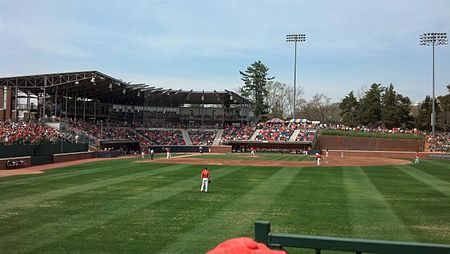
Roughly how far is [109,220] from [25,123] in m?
42.2

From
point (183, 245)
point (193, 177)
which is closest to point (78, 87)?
point (193, 177)

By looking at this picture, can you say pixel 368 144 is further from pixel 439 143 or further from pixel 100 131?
pixel 100 131

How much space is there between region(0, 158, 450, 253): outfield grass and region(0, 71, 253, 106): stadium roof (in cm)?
2939

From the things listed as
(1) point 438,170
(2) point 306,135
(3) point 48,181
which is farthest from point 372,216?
(2) point 306,135

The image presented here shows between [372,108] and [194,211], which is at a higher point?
[372,108]

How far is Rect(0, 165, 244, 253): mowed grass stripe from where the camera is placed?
1219 centimetres

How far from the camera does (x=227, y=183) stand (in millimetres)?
26969

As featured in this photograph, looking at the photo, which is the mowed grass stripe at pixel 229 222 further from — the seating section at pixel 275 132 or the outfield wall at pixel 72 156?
the seating section at pixel 275 132

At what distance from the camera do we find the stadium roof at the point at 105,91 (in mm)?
55281

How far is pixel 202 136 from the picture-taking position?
265 feet

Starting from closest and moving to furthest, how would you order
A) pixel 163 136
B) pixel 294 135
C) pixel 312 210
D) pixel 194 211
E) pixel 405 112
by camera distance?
pixel 194 211 < pixel 312 210 < pixel 294 135 < pixel 163 136 < pixel 405 112

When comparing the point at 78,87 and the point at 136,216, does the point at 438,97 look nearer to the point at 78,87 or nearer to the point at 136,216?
the point at 78,87

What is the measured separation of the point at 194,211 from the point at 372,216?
721cm

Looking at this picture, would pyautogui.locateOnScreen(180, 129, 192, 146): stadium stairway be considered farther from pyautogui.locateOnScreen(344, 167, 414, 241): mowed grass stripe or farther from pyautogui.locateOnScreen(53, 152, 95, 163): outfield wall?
pyautogui.locateOnScreen(344, 167, 414, 241): mowed grass stripe
